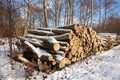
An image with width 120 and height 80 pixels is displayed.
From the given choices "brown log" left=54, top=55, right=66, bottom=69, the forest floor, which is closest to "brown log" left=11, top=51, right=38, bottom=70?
the forest floor

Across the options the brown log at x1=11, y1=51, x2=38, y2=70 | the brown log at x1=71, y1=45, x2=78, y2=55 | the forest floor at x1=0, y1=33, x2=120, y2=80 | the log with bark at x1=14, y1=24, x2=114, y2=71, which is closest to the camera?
the forest floor at x1=0, y1=33, x2=120, y2=80

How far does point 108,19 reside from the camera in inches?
1768

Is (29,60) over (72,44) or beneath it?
beneath

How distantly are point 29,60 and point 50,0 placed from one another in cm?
2385

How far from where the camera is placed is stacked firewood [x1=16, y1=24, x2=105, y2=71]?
945cm

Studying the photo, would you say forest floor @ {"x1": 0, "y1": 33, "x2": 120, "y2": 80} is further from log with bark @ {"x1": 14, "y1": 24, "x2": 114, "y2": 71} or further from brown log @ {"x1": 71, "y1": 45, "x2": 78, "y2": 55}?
brown log @ {"x1": 71, "y1": 45, "x2": 78, "y2": 55}

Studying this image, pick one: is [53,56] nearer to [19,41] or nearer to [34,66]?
[34,66]

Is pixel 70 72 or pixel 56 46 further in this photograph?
pixel 56 46

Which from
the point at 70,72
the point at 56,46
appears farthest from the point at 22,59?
the point at 70,72

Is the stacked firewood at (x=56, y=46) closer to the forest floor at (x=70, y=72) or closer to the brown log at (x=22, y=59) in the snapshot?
the brown log at (x=22, y=59)

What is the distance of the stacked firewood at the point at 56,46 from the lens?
372 inches

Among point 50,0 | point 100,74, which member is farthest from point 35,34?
point 50,0

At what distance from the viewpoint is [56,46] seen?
32.0ft

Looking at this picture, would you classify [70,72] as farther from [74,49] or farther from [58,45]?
[74,49]
